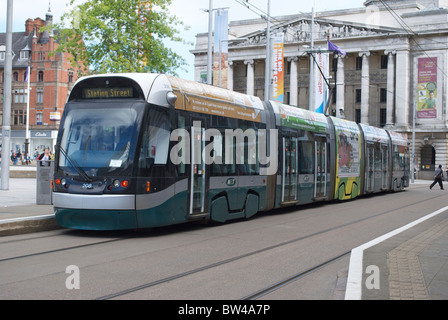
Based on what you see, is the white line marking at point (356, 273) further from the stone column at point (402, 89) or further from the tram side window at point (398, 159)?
the stone column at point (402, 89)

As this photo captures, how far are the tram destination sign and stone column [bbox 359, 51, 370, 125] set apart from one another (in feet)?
226

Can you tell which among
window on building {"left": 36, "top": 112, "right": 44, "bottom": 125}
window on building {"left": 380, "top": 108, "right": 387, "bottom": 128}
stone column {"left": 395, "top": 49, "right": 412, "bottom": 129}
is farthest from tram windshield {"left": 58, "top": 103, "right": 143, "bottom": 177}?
window on building {"left": 36, "top": 112, "right": 44, "bottom": 125}

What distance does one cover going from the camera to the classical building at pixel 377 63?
71.9 m

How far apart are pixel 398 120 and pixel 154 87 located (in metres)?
67.4

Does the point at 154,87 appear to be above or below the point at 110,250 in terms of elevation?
above

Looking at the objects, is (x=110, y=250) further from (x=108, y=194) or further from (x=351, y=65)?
(x=351, y=65)

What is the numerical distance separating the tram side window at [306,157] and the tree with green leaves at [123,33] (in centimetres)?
1238

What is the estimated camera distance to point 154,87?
37.9ft

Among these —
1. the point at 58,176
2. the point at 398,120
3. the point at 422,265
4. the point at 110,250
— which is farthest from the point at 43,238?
the point at 398,120

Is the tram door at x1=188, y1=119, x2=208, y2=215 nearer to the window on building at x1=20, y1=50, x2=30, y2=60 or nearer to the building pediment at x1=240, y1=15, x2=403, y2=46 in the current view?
the building pediment at x1=240, y1=15, x2=403, y2=46

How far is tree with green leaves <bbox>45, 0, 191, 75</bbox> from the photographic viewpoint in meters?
29.1

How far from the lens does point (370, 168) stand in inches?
1068
